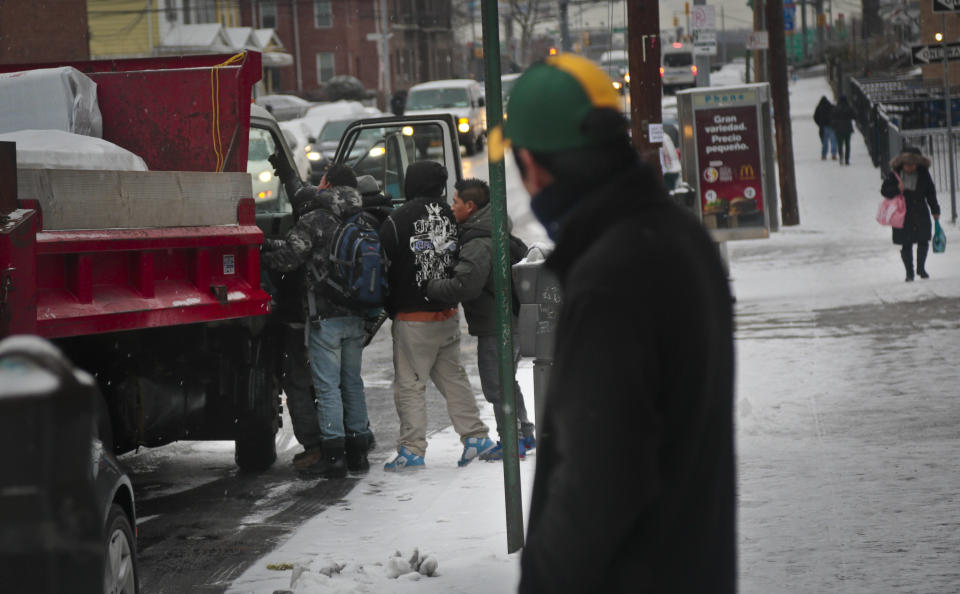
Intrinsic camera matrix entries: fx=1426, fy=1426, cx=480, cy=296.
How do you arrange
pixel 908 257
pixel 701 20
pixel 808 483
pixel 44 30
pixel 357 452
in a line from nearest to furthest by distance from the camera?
pixel 808 483
pixel 357 452
pixel 908 257
pixel 701 20
pixel 44 30

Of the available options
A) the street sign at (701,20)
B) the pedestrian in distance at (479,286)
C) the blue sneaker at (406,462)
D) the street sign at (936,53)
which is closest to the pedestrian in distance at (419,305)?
the blue sneaker at (406,462)

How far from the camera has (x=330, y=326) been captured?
8.74 meters

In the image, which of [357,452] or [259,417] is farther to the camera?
[357,452]

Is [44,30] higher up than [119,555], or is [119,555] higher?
[44,30]

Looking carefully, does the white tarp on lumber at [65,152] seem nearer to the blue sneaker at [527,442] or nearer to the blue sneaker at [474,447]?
the blue sneaker at [474,447]

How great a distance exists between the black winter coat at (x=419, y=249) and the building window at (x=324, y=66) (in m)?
63.8

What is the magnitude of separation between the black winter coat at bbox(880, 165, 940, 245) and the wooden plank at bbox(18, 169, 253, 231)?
33.1 ft

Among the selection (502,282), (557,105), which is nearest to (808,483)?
(502,282)

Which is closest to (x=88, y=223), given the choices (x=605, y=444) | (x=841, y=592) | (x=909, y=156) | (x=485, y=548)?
(x=485, y=548)

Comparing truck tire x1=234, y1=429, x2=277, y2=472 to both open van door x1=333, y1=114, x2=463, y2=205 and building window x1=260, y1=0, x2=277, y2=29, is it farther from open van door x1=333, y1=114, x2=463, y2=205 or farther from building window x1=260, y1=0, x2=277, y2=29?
building window x1=260, y1=0, x2=277, y2=29

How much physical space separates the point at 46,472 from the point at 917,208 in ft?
47.9

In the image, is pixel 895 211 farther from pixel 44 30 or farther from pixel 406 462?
pixel 44 30

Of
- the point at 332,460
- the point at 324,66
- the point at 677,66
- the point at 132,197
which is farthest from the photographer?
the point at 324,66

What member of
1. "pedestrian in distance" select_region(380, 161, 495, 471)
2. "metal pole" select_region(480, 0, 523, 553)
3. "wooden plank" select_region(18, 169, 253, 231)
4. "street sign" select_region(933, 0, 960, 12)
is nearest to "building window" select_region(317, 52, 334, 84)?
"street sign" select_region(933, 0, 960, 12)
